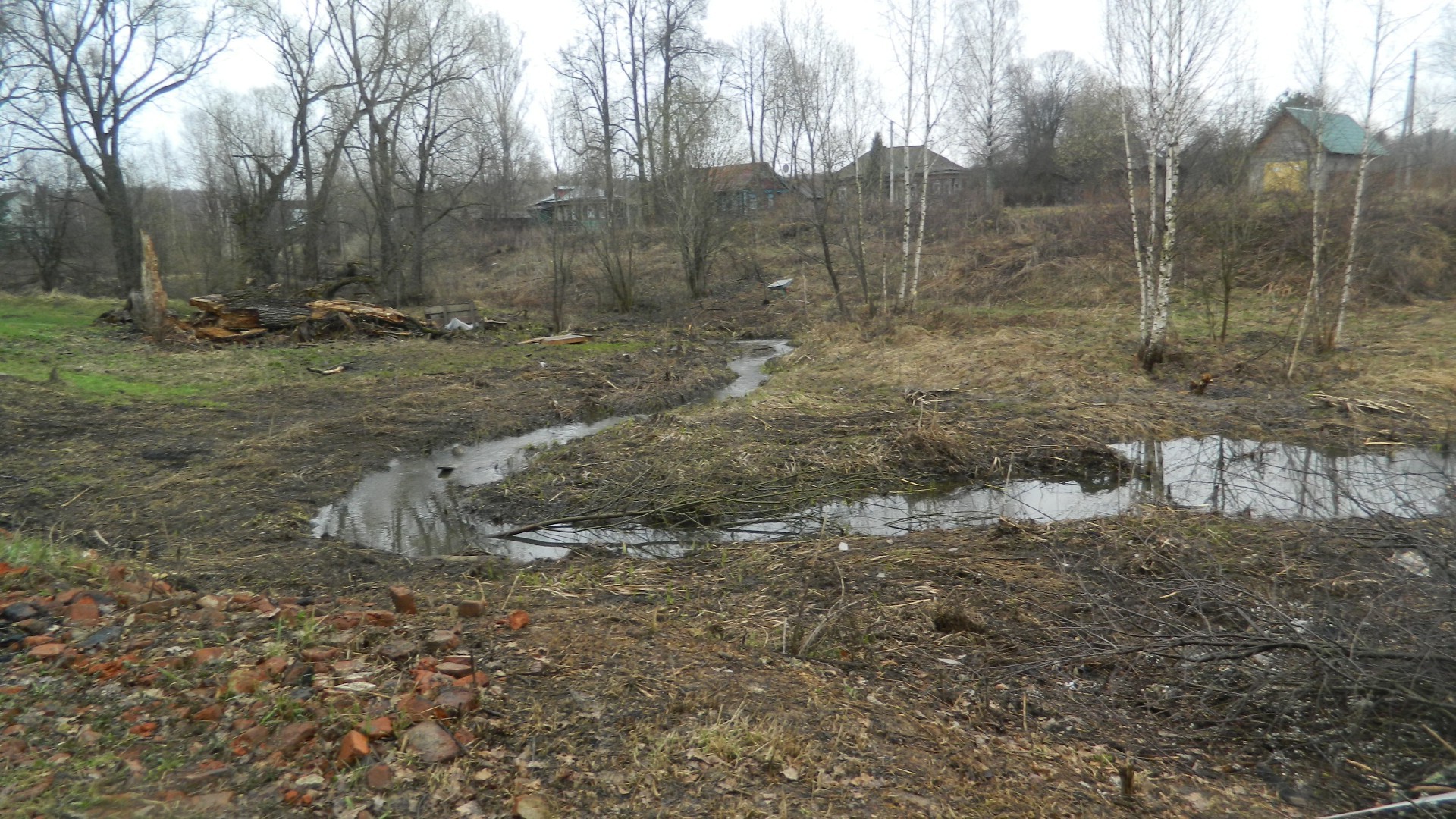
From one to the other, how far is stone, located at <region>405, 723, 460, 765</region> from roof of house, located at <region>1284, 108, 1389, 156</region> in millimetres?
16426

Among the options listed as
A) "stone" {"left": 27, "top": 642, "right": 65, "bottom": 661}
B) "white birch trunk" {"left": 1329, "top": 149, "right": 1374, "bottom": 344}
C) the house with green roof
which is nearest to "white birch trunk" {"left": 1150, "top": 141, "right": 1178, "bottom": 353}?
"white birch trunk" {"left": 1329, "top": 149, "right": 1374, "bottom": 344}

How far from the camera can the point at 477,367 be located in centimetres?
1630

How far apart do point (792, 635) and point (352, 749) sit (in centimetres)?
234

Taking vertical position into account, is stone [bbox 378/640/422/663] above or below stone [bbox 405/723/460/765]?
above

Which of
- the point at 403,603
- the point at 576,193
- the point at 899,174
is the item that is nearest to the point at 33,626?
the point at 403,603

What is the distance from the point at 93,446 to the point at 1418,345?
19997 millimetres

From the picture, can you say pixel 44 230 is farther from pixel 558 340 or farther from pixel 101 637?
pixel 101 637

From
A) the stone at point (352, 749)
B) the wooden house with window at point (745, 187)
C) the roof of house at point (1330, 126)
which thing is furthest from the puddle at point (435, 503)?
the wooden house with window at point (745, 187)

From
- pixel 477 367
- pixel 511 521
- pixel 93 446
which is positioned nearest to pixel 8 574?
pixel 511 521

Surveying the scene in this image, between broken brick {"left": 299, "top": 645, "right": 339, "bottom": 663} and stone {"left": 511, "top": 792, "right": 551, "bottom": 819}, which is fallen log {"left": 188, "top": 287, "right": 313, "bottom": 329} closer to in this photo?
broken brick {"left": 299, "top": 645, "right": 339, "bottom": 663}

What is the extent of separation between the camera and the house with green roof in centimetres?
1416

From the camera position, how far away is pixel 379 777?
2959mm

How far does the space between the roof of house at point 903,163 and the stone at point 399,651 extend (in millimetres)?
19237

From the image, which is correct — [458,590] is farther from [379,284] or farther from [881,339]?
[379,284]
